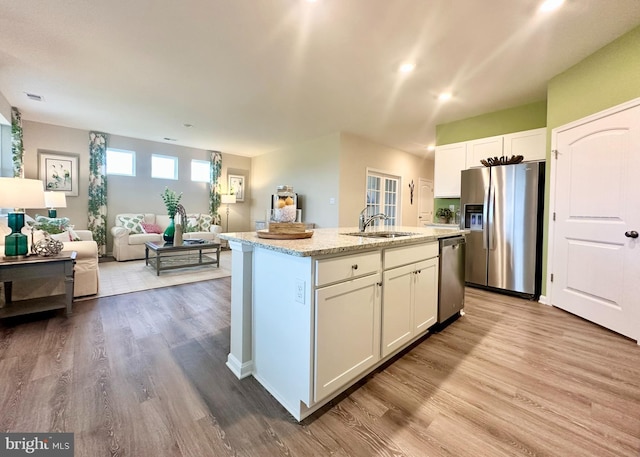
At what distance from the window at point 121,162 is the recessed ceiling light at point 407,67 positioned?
19.7ft

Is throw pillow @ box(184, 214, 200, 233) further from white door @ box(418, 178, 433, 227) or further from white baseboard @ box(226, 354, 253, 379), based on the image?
white door @ box(418, 178, 433, 227)

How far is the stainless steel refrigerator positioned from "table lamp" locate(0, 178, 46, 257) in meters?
4.90

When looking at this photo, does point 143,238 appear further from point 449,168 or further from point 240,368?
point 449,168

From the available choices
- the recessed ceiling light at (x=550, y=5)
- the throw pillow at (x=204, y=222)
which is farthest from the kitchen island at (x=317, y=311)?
the throw pillow at (x=204, y=222)

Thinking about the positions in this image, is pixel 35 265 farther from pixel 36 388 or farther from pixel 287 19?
pixel 287 19

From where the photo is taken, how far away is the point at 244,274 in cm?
173

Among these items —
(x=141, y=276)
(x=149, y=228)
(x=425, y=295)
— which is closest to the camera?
(x=425, y=295)

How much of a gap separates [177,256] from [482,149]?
19.1ft

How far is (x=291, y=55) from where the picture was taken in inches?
106

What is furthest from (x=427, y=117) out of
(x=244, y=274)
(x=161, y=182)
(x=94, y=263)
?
(x=161, y=182)

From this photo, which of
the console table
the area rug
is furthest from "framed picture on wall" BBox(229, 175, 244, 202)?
the console table

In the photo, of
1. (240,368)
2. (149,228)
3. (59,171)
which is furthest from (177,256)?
(240,368)

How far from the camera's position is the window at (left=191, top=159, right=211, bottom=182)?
6.93m

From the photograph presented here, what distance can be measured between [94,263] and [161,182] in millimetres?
3666
